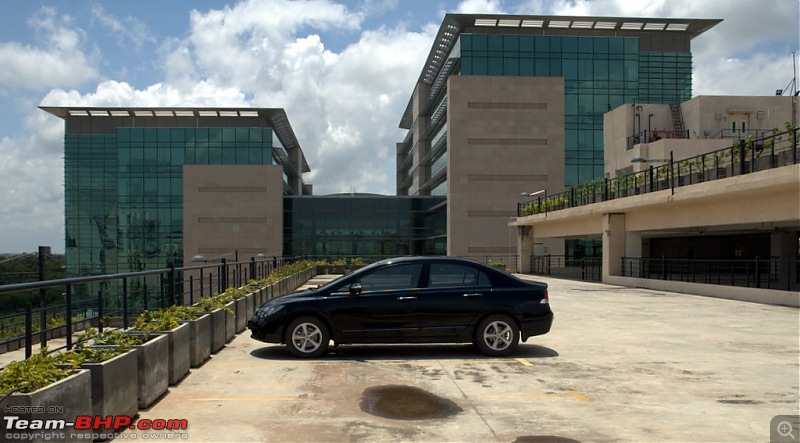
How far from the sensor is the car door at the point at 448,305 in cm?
968

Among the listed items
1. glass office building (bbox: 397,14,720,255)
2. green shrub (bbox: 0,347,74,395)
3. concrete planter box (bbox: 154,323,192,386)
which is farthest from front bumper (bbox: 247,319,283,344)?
glass office building (bbox: 397,14,720,255)

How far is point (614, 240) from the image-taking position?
1149 inches

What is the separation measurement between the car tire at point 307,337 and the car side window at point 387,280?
941 mm

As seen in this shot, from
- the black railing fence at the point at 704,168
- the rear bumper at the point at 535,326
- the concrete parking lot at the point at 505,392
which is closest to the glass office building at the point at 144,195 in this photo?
the black railing fence at the point at 704,168

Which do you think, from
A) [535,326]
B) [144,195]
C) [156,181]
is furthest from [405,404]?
[144,195]

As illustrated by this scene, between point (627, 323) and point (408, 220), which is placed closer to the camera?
point (627, 323)

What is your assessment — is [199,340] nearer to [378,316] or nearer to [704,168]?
[378,316]

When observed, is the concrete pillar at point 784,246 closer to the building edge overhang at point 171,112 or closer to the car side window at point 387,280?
the car side window at point 387,280

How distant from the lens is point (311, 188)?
11500 centimetres

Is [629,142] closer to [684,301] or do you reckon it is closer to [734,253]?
[734,253]

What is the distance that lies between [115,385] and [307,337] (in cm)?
407

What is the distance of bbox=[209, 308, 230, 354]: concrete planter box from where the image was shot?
10.3m

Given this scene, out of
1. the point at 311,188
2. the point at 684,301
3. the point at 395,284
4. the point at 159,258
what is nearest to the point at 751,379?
the point at 395,284

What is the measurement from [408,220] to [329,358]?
5183cm
